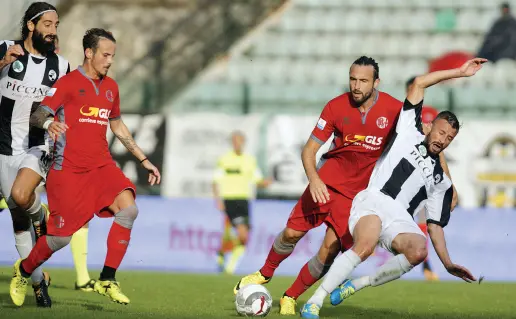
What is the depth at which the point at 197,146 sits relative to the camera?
16.8 metres

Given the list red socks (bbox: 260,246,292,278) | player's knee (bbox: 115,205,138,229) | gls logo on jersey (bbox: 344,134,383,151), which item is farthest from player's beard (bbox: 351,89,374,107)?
player's knee (bbox: 115,205,138,229)

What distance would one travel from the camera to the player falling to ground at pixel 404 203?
25.1 feet

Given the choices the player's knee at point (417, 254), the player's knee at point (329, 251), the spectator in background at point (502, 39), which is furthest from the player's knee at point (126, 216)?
the spectator in background at point (502, 39)

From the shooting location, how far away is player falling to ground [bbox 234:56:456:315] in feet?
26.7

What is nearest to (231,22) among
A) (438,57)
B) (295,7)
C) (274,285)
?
(295,7)

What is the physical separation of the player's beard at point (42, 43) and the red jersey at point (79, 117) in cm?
68

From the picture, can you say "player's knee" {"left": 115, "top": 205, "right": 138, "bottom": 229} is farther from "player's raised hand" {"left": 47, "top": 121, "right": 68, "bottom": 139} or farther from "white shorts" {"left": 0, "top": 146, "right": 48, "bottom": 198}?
"white shorts" {"left": 0, "top": 146, "right": 48, "bottom": 198}

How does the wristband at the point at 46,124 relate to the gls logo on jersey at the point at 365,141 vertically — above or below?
below

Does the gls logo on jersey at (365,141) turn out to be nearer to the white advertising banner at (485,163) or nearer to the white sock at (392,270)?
the white sock at (392,270)

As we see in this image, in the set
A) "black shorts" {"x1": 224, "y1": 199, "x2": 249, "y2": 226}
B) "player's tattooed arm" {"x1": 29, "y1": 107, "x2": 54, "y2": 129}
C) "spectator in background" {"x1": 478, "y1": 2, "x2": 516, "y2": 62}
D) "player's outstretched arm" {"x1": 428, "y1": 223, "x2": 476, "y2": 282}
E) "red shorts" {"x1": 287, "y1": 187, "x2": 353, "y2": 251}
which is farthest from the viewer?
"spectator in background" {"x1": 478, "y1": 2, "x2": 516, "y2": 62}

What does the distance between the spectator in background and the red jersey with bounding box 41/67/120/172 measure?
13.0 metres

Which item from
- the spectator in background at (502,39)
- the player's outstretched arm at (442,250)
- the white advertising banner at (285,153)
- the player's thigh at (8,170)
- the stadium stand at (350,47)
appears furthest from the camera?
the spectator in background at (502,39)

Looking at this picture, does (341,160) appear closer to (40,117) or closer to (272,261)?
(272,261)

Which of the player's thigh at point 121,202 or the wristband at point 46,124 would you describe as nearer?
the wristband at point 46,124
